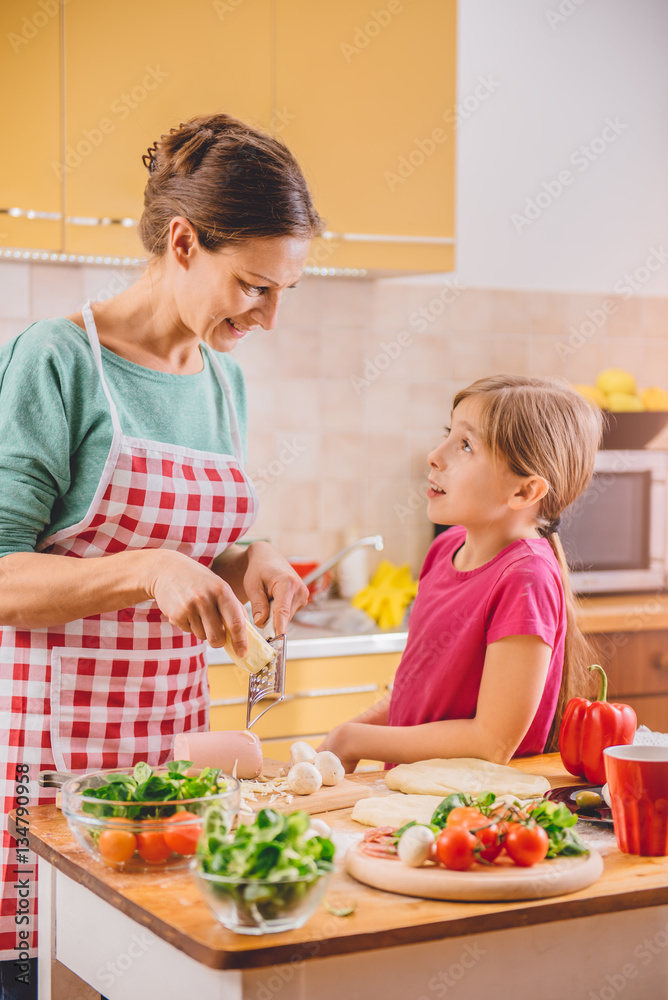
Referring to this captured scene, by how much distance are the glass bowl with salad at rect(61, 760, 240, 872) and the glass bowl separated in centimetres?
13

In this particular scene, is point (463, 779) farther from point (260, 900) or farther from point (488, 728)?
point (260, 900)

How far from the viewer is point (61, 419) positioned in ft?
4.23

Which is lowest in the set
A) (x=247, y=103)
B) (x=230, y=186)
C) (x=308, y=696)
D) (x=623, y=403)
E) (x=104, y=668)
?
(x=308, y=696)

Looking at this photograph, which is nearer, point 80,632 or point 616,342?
point 80,632

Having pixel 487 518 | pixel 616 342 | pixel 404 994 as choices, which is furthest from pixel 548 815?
pixel 616 342

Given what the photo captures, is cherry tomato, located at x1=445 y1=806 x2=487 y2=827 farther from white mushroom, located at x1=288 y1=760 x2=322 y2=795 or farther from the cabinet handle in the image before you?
the cabinet handle

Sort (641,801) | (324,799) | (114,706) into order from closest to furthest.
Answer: (641,801) → (324,799) → (114,706)

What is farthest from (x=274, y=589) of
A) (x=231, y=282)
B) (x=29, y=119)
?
(x=29, y=119)

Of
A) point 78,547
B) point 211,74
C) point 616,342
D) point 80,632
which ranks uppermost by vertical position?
point 211,74

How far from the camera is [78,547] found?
53.3 inches

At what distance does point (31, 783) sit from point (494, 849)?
67cm

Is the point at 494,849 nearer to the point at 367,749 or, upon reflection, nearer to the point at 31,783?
the point at 367,749

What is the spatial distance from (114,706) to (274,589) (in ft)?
0.84

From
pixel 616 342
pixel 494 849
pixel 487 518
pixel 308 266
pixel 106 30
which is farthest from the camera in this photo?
pixel 616 342
